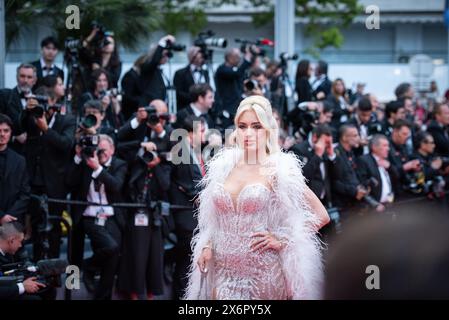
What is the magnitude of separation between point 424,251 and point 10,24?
21.7ft

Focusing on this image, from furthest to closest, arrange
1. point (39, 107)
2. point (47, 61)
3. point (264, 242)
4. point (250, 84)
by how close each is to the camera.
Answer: point (250, 84), point (47, 61), point (39, 107), point (264, 242)

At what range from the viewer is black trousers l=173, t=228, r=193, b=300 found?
28.1ft

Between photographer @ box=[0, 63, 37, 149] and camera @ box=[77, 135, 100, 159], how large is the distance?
24.0 inches

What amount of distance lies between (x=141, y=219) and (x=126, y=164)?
20.9 inches

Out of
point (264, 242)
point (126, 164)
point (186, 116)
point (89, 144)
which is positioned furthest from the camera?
point (186, 116)

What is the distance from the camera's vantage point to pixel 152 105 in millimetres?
8641

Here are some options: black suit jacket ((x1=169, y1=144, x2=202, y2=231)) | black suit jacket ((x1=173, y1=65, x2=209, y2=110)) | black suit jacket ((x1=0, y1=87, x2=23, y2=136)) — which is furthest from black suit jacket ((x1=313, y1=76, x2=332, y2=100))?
black suit jacket ((x1=0, y1=87, x2=23, y2=136))

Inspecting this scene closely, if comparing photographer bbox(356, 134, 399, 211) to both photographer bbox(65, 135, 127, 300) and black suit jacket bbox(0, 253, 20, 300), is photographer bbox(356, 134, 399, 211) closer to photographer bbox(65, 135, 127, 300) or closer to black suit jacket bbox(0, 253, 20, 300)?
photographer bbox(65, 135, 127, 300)

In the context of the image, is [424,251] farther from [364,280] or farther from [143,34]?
[143,34]

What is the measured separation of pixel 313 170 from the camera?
29.6ft

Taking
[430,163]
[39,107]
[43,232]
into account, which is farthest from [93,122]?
[430,163]

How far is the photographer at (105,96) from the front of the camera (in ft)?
30.0

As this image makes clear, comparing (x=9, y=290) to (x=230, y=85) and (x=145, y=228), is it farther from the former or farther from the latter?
(x=230, y=85)
